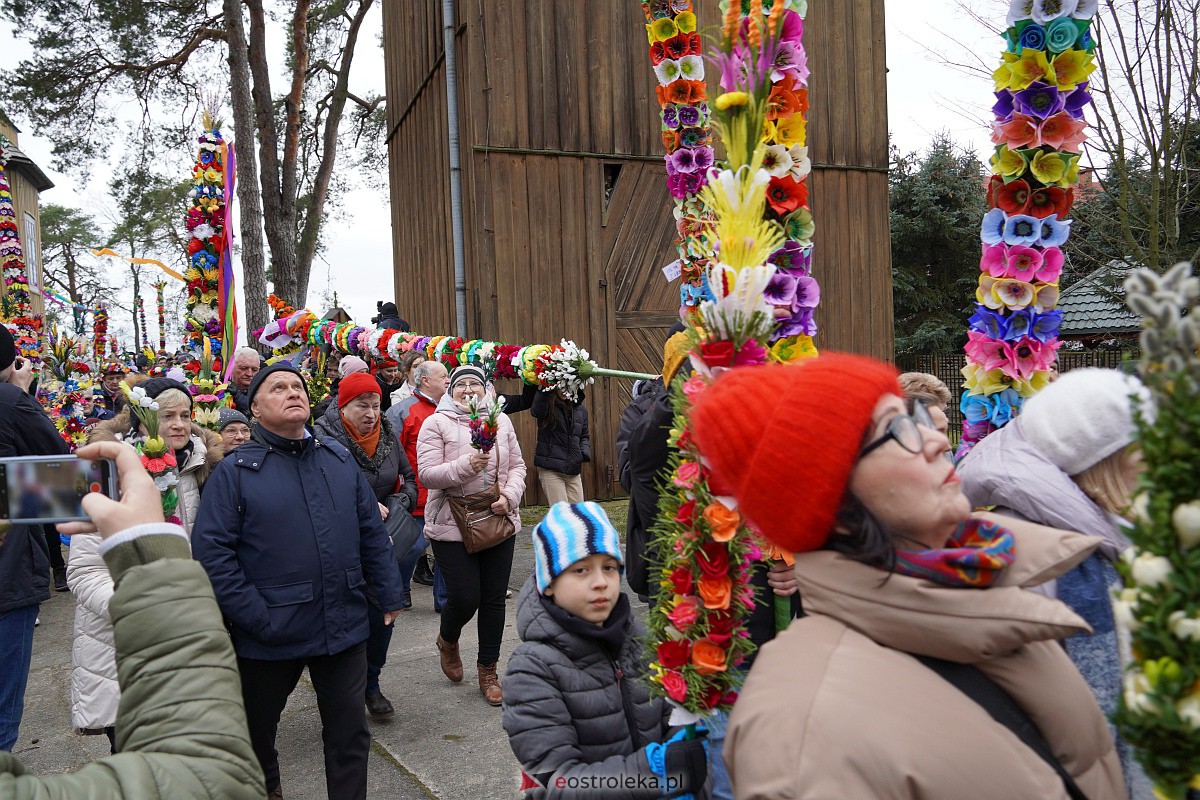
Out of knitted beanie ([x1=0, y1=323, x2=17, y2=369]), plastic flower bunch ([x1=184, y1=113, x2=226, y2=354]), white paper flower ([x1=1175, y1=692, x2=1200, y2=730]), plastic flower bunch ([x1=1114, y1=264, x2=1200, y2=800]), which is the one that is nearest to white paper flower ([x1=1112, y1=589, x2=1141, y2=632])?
plastic flower bunch ([x1=1114, y1=264, x2=1200, y2=800])

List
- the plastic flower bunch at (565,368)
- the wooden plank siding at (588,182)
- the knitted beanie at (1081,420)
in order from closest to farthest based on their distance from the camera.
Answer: the knitted beanie at (1081,420) < the plastic flower bunch at (565,368) < the wooden plank siding at (588,182)

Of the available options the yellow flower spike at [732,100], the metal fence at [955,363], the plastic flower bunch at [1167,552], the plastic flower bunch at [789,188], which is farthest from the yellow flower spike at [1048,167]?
the metal fence at [955,363]

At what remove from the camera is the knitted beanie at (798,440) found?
1.36 metres

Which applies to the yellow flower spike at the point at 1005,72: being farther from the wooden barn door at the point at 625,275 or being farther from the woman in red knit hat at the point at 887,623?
the wooden barn door at the point at 625,275

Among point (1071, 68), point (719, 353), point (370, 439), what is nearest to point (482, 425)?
point (370, 439)

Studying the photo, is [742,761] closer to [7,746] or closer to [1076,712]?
[1076,712]

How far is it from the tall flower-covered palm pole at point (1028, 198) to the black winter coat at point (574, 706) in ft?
5.74

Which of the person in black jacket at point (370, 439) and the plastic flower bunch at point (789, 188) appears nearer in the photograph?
the plastic flower bunch at point (789, 188)

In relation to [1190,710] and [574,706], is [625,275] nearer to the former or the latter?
[574,706]

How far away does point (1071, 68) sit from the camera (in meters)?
2.99

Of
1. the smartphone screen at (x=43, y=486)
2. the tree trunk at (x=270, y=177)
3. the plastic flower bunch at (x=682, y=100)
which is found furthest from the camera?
the tree trunk at (x=270, y=177)

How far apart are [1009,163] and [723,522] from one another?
2.11 meters

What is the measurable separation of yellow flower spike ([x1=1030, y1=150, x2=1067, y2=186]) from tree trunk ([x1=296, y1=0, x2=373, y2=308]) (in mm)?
17610

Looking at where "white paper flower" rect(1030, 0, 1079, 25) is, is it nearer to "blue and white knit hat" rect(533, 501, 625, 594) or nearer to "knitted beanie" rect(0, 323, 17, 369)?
"blue and white knit hat" rect(533, 501, 625, 594)
